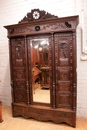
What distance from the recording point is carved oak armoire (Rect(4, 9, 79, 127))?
88.1 inches

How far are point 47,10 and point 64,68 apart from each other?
1.39m

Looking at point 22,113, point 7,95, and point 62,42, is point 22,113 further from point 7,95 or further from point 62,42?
point 62,42

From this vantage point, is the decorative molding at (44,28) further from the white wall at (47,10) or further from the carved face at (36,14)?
the white wall at (47,10)

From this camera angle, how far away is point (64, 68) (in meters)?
2.29

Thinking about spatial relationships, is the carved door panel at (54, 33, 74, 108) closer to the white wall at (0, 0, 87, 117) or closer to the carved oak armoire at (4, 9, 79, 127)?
the carved oak armoire at (4, 9, 79, 127)

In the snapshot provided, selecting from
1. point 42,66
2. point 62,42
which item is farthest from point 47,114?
point 62,42

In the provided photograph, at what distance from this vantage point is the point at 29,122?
251 cm

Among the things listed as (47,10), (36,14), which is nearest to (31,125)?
(36,14)

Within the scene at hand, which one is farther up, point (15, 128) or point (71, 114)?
point (71, 114)

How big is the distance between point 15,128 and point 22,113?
343 mm

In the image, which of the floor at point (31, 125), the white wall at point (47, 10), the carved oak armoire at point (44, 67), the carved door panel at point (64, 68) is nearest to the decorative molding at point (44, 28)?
the carved oak armoire at point (44, 67)

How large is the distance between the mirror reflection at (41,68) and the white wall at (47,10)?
70cm

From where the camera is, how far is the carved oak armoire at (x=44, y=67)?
2.24 m

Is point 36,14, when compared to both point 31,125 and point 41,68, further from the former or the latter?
point 31,125
